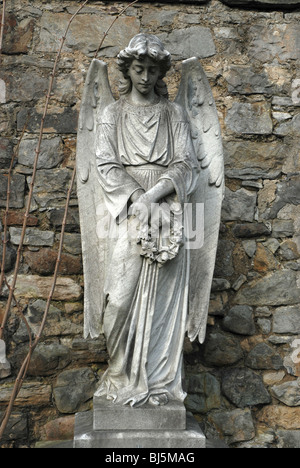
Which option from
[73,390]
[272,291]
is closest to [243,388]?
[272,291]

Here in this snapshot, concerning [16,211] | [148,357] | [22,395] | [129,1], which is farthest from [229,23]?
[22,395]

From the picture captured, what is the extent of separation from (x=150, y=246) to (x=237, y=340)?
1.39m

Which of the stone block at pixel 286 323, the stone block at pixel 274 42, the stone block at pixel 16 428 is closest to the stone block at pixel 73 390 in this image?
the stone block at pixel 16 428

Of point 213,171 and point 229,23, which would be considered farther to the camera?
point 229,23

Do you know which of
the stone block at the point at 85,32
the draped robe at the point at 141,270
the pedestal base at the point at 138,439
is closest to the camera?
the pedestal base at the point at 138,439

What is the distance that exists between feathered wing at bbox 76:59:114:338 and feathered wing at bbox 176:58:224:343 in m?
0.50

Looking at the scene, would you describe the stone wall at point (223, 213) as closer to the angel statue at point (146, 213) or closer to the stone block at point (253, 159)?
the stone block at point (253, 159)

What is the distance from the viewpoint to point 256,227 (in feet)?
14.5

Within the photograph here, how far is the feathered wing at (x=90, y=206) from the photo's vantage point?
3.50m

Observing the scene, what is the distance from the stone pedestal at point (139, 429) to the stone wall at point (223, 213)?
38.5 inches

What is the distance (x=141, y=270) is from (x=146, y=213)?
290 mm

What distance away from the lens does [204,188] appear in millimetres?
3605

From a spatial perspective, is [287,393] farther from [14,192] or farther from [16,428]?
[14,192]
